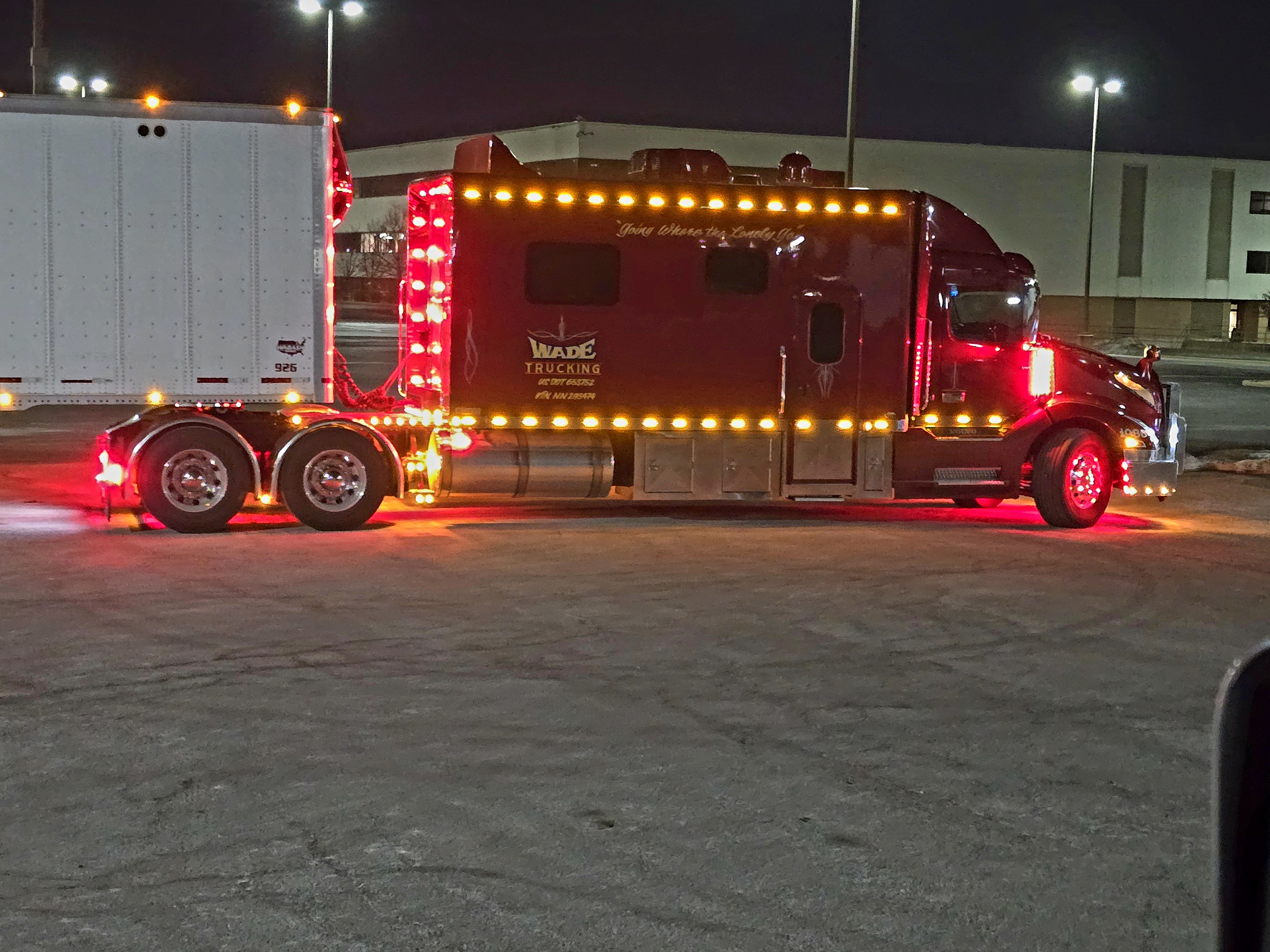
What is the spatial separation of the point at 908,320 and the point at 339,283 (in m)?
93.0

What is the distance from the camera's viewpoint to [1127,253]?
85500mm

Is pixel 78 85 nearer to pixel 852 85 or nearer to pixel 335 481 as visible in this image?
pixel 852 85

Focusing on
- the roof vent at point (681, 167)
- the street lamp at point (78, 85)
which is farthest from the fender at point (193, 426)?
the street lamp at point (78, 85)

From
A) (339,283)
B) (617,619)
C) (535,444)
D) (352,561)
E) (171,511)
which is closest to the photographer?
(617,619)

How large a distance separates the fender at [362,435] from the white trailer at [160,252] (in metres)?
0.36

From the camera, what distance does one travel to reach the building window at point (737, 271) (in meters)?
15.1

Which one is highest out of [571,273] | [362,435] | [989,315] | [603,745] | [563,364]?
[571,273]

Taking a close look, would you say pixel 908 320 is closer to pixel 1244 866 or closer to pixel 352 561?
pixel 352 561

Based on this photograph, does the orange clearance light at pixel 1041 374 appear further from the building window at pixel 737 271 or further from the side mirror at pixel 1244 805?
the side mirror at pixel 1244 805

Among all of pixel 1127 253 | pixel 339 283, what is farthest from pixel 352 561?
pixel 339 283

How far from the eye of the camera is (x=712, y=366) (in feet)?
49.7

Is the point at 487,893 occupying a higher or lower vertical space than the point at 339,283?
lower

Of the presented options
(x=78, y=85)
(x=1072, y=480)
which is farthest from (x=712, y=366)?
(x=78, y=85)

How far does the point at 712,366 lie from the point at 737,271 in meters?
0.98
